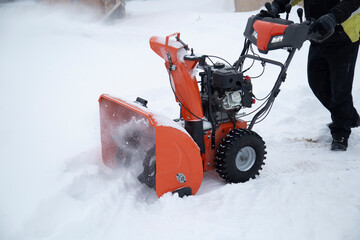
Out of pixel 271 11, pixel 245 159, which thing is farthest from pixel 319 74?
pixel 245 159

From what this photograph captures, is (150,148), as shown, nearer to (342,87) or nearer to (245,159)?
(245,159)

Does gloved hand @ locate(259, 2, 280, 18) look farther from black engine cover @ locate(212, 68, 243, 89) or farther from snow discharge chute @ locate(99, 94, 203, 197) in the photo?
snow discharge chute @ locate(99, 94, 203, 197)

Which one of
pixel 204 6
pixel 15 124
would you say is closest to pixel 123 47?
pixel 15 124

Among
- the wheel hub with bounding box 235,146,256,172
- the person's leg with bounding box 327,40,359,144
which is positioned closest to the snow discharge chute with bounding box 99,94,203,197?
the wheel hub with bounding box 235,146,256,172

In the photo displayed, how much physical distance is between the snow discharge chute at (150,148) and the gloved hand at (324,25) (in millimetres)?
1236

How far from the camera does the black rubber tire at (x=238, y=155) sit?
2617 mm

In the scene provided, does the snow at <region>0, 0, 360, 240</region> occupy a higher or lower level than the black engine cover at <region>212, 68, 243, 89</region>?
lower

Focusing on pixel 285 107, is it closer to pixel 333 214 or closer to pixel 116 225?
pixel 333 214

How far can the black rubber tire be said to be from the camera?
8.59ft

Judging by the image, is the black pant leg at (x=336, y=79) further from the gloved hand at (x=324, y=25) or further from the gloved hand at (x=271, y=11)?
the gloved hand at (x=324, y=25)

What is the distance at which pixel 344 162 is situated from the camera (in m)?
3.17

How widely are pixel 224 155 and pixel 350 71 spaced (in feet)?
5.16

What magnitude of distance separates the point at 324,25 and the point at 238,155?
1137 millimetres

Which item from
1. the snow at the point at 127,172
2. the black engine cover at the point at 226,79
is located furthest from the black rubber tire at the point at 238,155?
the black engine cover at the point at 226,79
